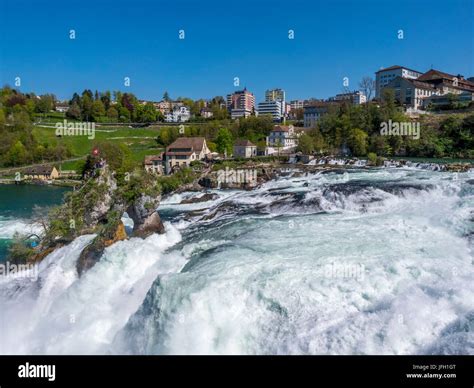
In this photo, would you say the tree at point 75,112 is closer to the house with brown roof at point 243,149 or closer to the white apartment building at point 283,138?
the white apartment building at point 283,138

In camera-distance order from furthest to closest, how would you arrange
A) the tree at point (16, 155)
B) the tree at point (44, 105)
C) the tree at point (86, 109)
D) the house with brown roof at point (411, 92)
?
the tree at point (44, 105) < the tree at point (86, 109) < the house with brown roof at point (411, 92) < the tree at point (16, 155)

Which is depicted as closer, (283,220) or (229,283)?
(229,283)

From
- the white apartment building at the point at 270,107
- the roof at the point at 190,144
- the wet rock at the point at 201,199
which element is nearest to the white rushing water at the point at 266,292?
the wet rock at the point at 201,199

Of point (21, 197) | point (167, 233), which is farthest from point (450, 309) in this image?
point (21, 197)

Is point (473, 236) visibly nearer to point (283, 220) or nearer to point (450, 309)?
point (450, 309)

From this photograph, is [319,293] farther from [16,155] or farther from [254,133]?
[16,155]

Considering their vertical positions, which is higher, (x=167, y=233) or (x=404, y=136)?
(x=404, y=136)

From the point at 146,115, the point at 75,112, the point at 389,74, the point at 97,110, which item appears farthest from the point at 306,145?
the point at 75,112
